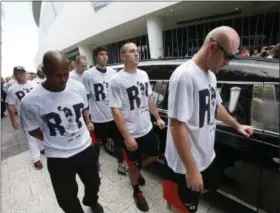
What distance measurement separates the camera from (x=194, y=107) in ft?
4.80

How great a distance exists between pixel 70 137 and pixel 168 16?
44.8ft

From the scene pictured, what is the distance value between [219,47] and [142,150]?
1.58 meters

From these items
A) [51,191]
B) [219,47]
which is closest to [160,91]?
[219,47]

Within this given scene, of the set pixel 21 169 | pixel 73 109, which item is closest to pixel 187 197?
pixel 73 109

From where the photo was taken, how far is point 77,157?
2100 millimetres

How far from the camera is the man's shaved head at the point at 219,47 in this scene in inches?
51.5

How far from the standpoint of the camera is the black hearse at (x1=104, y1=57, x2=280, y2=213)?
69.9 inches

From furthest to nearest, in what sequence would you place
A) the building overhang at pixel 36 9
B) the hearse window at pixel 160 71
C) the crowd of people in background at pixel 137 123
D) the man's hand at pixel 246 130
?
the building overhang at pixel 36 9 < the hearse window at pixel 160 71 < the man's hand at pixel 246 130 < the crowd of people in background at pixel 137 123

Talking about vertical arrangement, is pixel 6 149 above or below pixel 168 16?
below

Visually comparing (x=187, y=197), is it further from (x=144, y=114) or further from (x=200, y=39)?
(x=200, y=39)

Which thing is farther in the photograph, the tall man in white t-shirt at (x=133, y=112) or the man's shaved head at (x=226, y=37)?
the tall man in white t-shirt at (x=133, y=112)

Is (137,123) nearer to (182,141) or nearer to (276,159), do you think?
(182,141)

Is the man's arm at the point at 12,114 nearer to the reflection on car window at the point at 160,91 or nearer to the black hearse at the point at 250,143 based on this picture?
the reflection on car window at the point at 160,91

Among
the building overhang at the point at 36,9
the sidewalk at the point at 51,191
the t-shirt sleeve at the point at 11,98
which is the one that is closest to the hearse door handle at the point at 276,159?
the sidewalk at the point at 51,191
